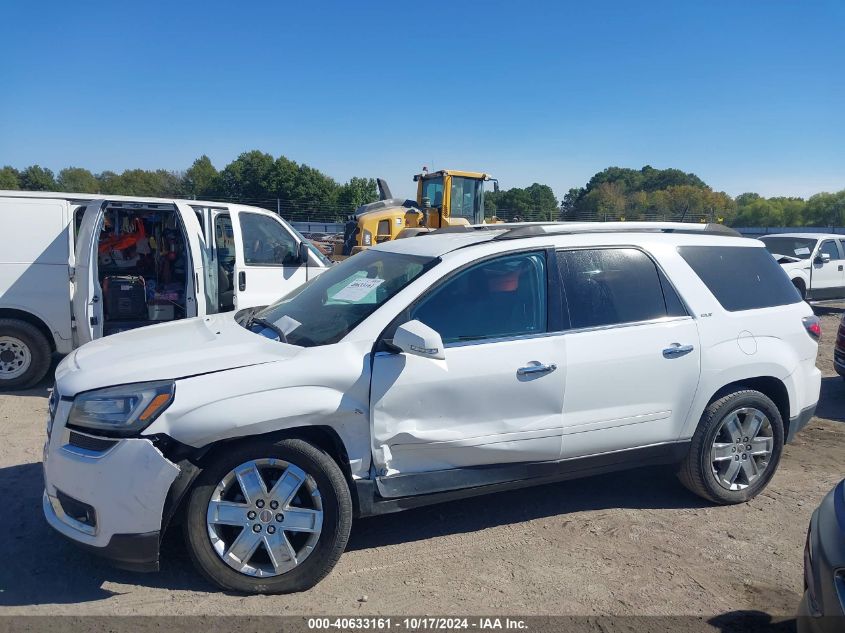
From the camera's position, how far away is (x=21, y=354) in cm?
701

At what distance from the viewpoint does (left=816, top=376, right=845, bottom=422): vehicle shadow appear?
6793 millimetres

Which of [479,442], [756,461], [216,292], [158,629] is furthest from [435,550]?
[216,292]

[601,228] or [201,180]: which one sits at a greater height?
[201,180]

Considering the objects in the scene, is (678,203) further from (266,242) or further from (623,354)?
(623,354)

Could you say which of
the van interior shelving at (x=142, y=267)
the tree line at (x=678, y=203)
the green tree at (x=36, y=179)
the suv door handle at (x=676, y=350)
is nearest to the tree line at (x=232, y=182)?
the green tree at (x=36, y=179)

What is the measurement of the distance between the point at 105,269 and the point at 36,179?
51.4 meters

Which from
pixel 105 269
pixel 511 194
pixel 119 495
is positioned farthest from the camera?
pixel 511 194

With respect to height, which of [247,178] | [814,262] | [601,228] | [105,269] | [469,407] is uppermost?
[247,178]

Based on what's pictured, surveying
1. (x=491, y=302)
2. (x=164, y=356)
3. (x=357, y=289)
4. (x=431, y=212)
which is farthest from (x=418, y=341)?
(x=431, y=212)

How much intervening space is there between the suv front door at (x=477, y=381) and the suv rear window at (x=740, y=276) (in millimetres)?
1271

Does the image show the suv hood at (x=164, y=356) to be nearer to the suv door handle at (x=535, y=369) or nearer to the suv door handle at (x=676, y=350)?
the suv door handle at (x=535, y=369)

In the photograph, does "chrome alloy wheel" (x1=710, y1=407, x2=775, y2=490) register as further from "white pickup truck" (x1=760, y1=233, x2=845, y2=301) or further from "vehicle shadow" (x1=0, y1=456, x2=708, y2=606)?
"white pickup truck" (x1=760, y1=233, x2=845, y2=301)

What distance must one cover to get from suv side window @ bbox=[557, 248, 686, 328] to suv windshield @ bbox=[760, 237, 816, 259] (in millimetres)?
11852

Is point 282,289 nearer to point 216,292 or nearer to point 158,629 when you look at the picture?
point 216,292
